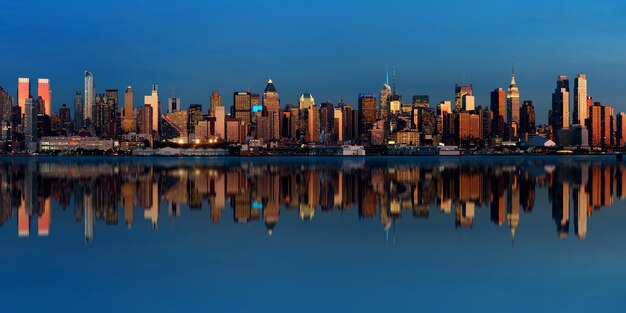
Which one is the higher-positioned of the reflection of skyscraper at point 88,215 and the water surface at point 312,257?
the reflection of skyscraper at point 88,215

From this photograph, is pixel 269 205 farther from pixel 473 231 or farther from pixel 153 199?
pixel 473 231

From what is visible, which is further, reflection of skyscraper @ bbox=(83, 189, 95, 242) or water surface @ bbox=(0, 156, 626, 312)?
reflection of skyscraper @ bbox=(83, 189, 95, 242)

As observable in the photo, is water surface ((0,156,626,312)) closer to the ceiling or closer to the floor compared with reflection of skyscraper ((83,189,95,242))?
closer to the floor

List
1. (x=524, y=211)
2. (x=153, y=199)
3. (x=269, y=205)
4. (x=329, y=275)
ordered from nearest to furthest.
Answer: (x=329, y=275) → (x=524, y=211) → (x=269, y=205) → (x=153, y=199)

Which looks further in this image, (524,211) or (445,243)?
(524,211)

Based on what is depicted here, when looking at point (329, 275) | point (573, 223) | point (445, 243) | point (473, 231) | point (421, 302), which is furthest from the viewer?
point (573, 223)

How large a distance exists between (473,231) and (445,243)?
2.49 metres

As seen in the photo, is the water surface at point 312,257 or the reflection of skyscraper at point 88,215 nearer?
the water surface at point 312,257

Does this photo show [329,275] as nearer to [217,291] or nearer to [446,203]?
[217,291]

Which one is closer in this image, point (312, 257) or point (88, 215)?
point (312, 257)

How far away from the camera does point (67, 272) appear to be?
13.4m

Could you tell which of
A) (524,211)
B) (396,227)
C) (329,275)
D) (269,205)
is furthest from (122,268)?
(524,211)

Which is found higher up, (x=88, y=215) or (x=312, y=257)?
(x=88, y=215)

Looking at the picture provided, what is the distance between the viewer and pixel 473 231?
766 inches
